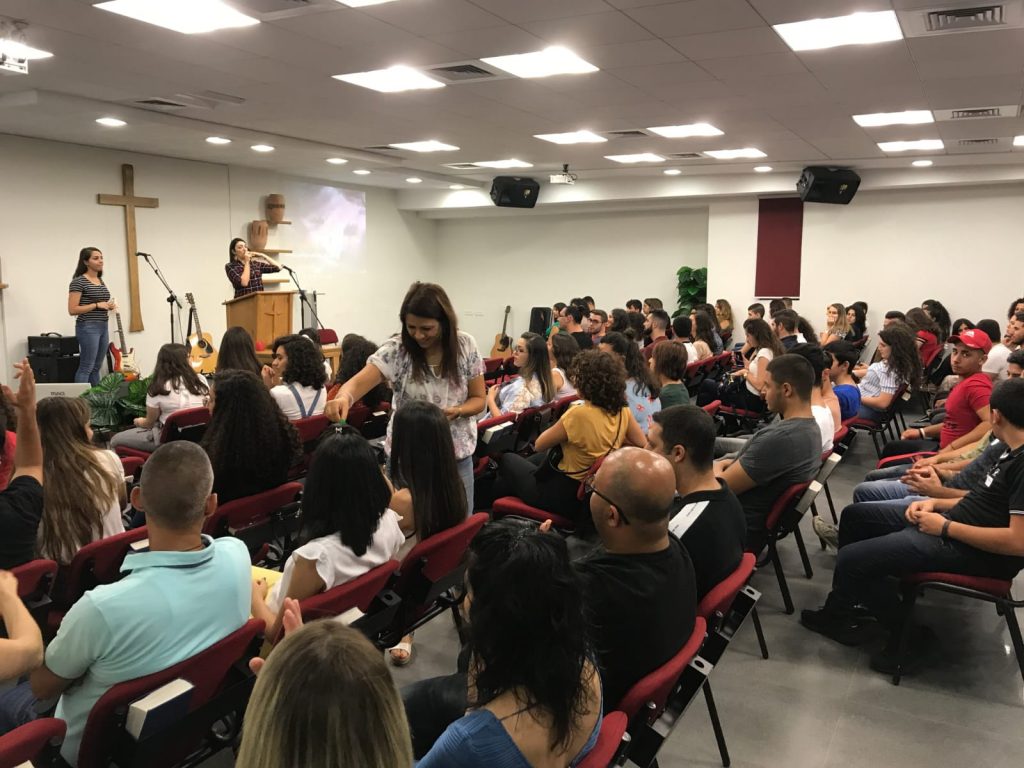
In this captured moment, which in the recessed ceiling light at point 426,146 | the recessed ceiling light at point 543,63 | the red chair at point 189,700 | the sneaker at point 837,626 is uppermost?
the recessed ceiling light at point 426,146

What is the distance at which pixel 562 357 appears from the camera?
602 cm

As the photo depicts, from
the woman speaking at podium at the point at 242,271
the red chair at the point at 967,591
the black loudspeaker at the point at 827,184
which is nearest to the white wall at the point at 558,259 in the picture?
the black loudspeaker at the point at 827,184

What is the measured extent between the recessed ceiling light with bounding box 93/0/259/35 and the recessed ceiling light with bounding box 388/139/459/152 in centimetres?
422

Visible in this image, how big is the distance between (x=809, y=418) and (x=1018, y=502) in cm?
91

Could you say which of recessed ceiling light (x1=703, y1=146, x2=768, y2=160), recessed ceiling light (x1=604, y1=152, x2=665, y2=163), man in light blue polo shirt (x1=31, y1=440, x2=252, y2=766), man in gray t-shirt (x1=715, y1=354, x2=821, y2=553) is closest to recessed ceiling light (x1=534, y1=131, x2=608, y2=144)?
recessed ceiling light (x1=604, y1=152, x2=665, y2=163)

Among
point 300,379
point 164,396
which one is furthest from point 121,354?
point 300,379

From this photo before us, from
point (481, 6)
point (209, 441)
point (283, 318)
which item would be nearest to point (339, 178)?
point (283, 318)

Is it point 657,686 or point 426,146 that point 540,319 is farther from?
point 657,686

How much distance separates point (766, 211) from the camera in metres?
11.9

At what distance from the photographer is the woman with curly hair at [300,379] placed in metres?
4.65

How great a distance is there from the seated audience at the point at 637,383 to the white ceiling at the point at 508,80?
1823 millimetres

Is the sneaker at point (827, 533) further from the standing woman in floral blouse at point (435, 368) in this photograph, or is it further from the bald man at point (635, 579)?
the bald man at point (635, 579)

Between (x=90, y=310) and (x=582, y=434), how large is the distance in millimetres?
6747

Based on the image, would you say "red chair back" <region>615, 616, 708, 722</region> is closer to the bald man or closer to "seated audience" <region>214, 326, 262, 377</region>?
the bald man
